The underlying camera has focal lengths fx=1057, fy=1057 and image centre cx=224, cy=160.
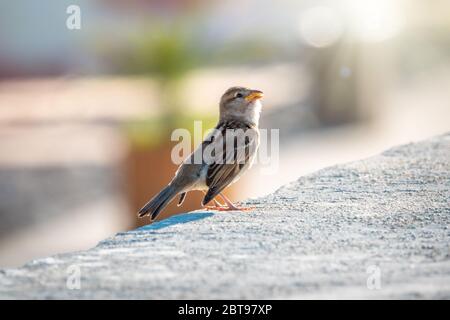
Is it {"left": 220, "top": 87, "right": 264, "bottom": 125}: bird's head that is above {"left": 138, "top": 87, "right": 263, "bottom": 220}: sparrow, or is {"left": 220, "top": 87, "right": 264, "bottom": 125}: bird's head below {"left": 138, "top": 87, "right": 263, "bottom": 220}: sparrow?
above

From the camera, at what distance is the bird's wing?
255 inches

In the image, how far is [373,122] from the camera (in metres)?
19.5

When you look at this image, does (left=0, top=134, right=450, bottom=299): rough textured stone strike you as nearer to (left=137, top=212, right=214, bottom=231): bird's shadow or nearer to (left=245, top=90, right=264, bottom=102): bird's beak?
(left=137, top=212, right=214, bottom=231): bird's shadow

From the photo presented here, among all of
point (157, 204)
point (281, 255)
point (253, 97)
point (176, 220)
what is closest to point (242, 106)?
point (253, 97)

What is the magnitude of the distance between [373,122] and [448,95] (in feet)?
11.3

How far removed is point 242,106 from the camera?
7.38 m

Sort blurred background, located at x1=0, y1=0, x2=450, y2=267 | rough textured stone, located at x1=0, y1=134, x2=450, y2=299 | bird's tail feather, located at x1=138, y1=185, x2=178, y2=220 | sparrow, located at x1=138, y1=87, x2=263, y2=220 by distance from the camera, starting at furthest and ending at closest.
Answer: blurred background, located at x1=0, y1=0, x2=450, y2=267 → sparrow, located at x1=138, y1=87, x2=263, y2=220 → bird's tail feather, located at x1=138, y1=185, x2=178, y2=220 → rough textured stone, located at x1=0, y1=134, x2=450, y2=299

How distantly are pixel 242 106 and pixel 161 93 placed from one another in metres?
6.23

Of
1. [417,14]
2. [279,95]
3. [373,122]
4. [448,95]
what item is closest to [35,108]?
[279,95]

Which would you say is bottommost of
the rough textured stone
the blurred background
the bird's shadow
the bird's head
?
the rough textured stone

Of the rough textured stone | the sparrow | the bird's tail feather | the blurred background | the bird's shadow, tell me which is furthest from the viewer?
the blurred background

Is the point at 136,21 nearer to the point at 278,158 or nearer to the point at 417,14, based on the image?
the point at 278,158

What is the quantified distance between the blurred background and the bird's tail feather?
13.9 feet

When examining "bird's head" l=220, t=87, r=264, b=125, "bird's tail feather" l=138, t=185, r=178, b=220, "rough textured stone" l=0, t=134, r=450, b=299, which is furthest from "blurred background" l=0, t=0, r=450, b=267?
"rough textured stone" l=0, t=134, r=450, b=299
